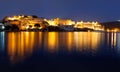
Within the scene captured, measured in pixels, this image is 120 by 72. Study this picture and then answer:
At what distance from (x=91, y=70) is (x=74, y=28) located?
11871 centimetres

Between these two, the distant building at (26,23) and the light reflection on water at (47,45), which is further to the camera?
the distant building at (26,23)

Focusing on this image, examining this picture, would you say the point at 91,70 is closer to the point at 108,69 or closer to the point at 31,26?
the point at 108,69

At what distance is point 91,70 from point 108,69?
92 centimetres

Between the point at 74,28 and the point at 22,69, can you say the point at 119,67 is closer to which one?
the point at 22,69

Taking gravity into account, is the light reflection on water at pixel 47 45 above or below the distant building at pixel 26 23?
below

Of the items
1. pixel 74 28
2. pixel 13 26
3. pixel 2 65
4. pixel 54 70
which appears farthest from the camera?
pixel 74 28

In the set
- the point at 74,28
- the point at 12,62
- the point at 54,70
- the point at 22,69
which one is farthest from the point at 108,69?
the point at 74,28

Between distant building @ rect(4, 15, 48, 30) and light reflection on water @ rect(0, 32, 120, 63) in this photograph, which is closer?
light reflection on water @ rect(0, 32, 120, 63)

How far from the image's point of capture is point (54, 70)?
1515 cm

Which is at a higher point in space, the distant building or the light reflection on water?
the distant building

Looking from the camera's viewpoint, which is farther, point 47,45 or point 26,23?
point 26,23

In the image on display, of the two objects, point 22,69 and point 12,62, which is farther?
point 12,62

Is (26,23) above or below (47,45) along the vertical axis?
above

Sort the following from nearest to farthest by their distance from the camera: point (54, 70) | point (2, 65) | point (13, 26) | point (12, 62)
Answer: point (54, 70), point (2, 65), point (12, 62), point (13, 26)
